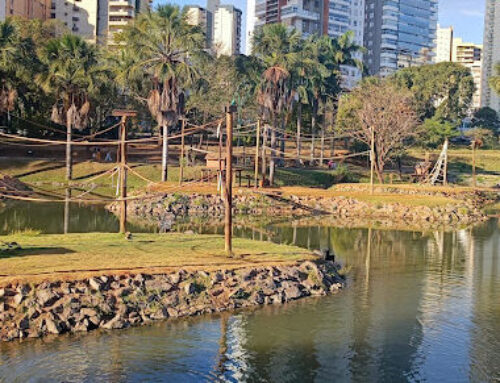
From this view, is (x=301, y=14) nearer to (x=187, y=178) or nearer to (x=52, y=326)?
(x=187, y=178)

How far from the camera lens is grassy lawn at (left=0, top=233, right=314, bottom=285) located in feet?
79.5

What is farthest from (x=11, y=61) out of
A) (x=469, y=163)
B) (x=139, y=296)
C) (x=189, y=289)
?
(x=469, y=163)

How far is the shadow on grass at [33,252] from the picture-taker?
86.1 feet

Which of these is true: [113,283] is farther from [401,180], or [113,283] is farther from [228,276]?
[401,180]

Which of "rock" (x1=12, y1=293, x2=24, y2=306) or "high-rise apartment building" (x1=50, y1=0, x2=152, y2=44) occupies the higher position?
"high-rise apartment building" (x1=50, y1=0, x2=152, y2=44)

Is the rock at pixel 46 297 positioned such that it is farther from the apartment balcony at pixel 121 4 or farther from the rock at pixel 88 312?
the apartment balcony at pixel 121 4

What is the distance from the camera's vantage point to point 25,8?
138m

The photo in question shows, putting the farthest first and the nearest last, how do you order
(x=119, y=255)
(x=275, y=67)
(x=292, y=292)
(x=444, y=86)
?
(x=444, y=86), (x=275, y=67), (x=119, y=255), (x=292, y=292)

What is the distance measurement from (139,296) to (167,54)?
44.0 metres

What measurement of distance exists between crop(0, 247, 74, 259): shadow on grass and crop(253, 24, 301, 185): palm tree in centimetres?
4134

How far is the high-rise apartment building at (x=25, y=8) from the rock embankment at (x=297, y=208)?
75.3 metres

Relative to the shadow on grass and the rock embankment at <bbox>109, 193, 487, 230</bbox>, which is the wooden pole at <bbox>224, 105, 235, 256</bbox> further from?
the rock embankment at <bbox>109, 193, 487, 230</bbox>

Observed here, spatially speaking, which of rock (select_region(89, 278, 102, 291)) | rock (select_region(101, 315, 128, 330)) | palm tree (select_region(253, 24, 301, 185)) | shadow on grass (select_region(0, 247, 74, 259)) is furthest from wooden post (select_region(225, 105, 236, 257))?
palm tree (select_region(253, 24, 301, 185))

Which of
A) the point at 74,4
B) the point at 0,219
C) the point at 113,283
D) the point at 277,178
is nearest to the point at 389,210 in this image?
the point at 277,178
